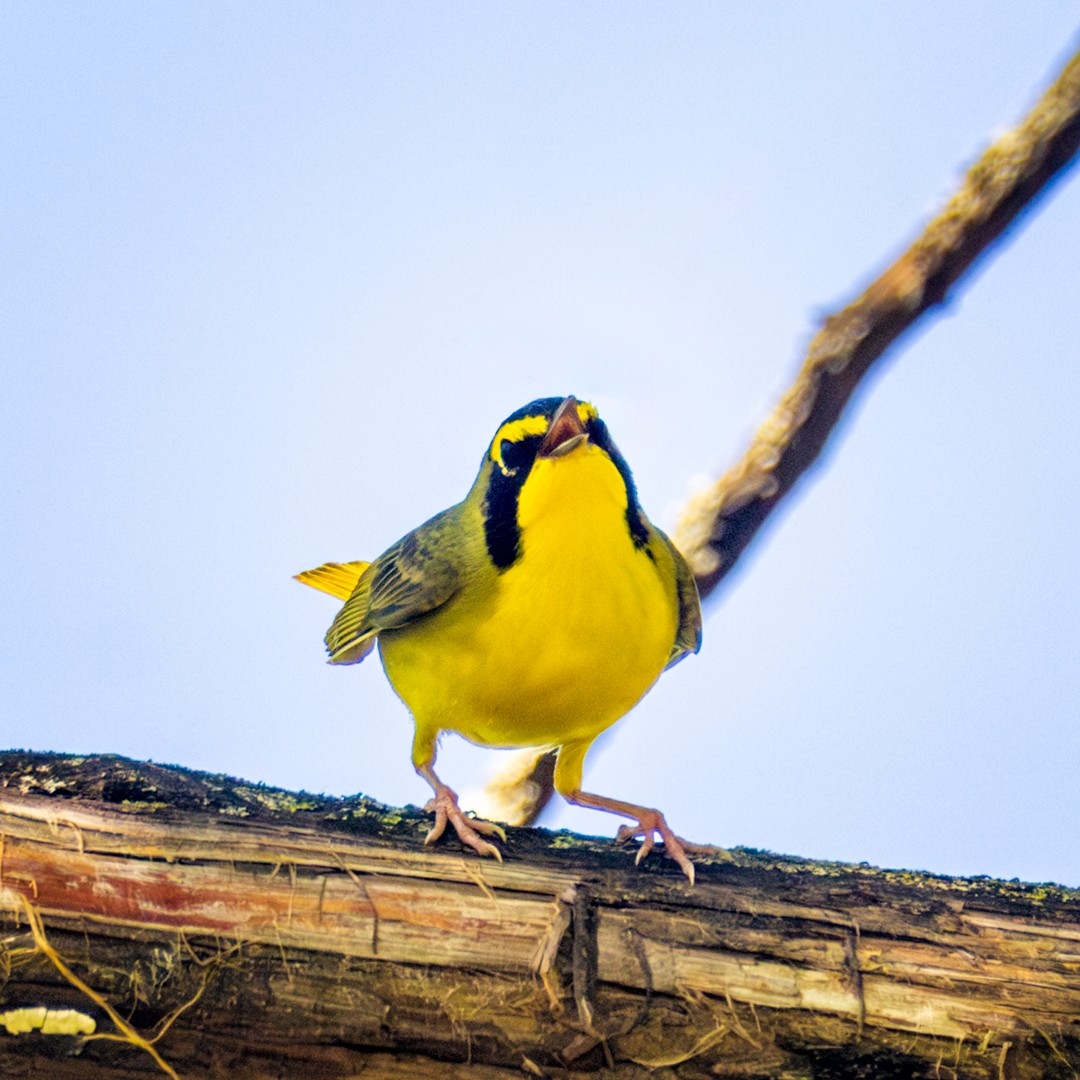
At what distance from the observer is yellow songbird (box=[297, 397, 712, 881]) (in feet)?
12.3

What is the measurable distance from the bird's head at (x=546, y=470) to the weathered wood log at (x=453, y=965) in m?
1.16

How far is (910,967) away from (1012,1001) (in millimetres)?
263

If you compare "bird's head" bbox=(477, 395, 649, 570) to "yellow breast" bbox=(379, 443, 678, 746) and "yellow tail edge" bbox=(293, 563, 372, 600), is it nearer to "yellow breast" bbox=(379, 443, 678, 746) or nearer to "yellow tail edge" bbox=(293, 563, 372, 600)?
"yellow breast" bbox=(379, 443, 678, 746)

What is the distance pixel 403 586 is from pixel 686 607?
3.40 ft

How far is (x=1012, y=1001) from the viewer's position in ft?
9.93

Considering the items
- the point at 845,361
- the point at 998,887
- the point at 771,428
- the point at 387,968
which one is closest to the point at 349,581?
the point at 771,428

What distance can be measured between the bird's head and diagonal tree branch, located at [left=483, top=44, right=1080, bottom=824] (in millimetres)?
1422

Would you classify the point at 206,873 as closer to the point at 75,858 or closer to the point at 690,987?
the point at 75,858

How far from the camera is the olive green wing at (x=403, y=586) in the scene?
4.00m

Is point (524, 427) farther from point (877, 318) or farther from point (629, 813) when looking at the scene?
point (877, 318)

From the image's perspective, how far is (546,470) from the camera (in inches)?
150

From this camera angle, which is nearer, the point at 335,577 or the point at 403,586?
the point at 403,586

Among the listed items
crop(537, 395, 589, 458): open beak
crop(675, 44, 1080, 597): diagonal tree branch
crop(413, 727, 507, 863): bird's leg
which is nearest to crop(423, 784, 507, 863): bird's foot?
crop(413, 727, 507, 863): bird's leg

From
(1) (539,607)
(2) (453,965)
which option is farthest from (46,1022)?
(1) (539,607)
